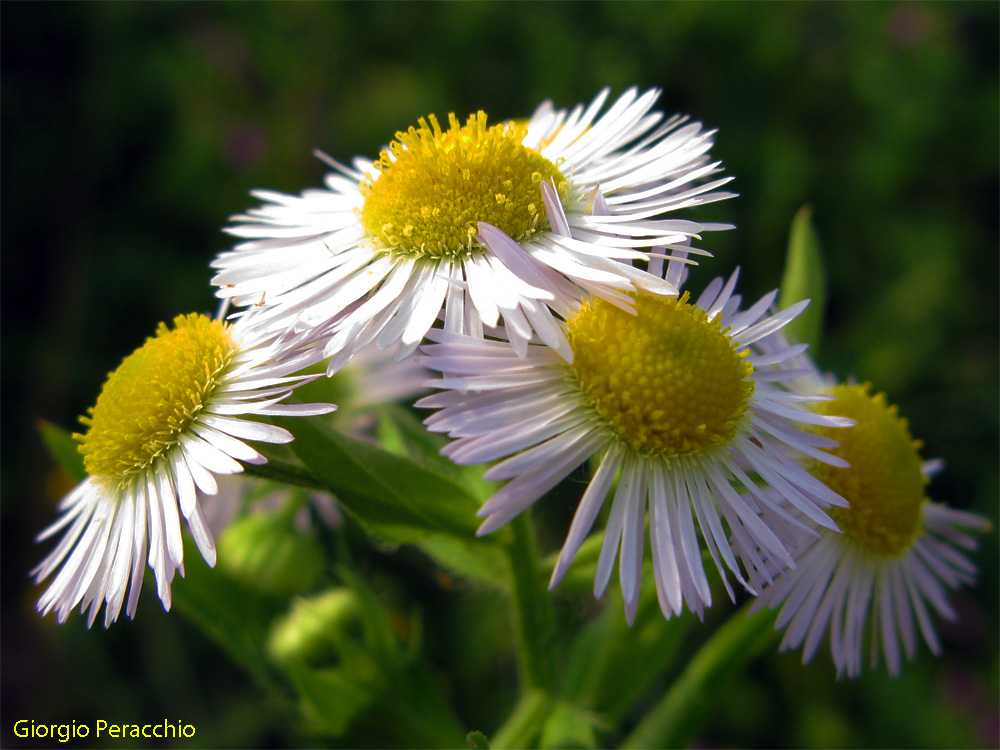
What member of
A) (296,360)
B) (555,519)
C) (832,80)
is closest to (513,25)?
(832,80)

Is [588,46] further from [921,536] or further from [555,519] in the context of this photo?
[921,536]

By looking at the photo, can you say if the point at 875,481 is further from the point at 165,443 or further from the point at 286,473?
the point at 165,443

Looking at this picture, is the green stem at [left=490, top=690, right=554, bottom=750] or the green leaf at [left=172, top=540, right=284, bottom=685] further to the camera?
the green leaf at [left=172, top=540, right=284, bottom=685]

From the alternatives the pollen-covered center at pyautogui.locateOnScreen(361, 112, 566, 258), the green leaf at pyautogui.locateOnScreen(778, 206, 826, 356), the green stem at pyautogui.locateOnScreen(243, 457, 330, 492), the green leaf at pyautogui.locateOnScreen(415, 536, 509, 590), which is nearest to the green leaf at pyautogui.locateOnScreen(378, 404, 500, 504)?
the green leaf at pyautogui.locateOnScreen(415, 536, 509, 590)

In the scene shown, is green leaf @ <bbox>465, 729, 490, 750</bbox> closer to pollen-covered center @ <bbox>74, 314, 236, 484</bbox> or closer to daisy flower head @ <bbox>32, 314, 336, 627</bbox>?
daisy flower head @ <bbox>32, 314, 336, 627</bbox>

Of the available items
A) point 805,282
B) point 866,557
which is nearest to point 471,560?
point 866,557

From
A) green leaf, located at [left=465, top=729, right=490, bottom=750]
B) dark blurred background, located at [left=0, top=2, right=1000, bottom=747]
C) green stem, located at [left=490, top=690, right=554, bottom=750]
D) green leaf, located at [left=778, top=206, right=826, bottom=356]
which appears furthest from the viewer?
dark blurred background, located at [left=0, top=2, right=1000, bottom=747]

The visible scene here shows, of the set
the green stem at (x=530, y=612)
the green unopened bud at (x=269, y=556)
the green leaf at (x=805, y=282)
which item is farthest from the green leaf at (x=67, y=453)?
the green leaf at (x=805, y=282)
